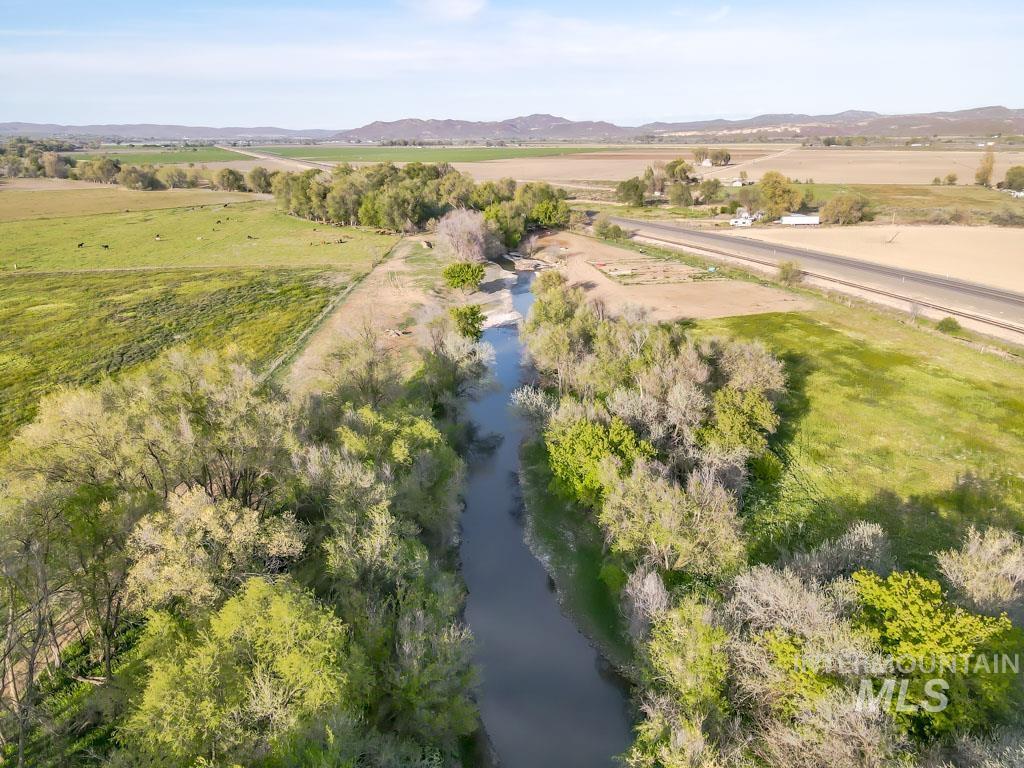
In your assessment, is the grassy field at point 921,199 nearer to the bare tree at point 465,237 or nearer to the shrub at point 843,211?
the shrub at point 843,211

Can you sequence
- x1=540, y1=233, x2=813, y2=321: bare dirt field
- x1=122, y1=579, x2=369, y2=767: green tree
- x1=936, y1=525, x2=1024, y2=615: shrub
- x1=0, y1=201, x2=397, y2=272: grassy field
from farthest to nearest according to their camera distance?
x1=0, y1=201, x2=397, y2=272: grassy field, x1=540, y1=233, x2=813, y2=321: bare dirt field, x1=936, y1=525, x2=1024, y2=615: shrub, x1=122, y1=579, x2=369, y2=767: green tree

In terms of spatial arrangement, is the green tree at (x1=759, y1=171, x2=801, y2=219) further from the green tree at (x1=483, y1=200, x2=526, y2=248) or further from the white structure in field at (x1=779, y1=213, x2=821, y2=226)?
the green tree at (x1=483, y1=200, x2=526, y2=248)

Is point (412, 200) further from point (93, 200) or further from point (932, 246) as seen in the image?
point (93, 200)

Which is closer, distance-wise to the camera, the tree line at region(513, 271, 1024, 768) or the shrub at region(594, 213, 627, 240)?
the tree line at region(513, 271, 1024, 768)

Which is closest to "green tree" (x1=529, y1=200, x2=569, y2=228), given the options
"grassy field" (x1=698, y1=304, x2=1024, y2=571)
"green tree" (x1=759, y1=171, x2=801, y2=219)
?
"green tree" (x1=759, y1=171, x2=801, y2=219)

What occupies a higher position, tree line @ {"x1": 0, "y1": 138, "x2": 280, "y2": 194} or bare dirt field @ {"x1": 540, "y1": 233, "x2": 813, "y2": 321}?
tree line @ {"x1": 0, "y1": 138, "x2": 280, "y2": 194}
